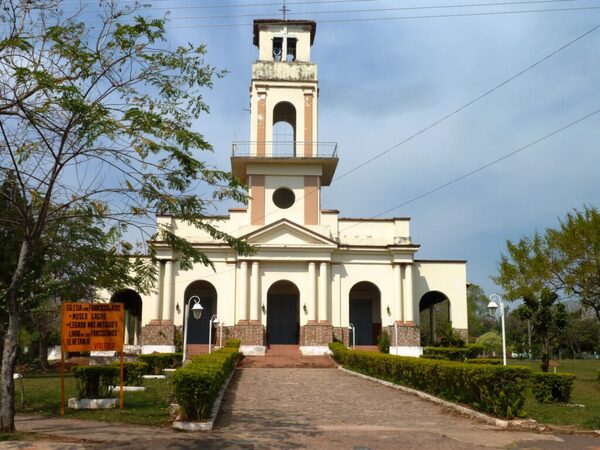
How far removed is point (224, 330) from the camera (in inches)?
1353

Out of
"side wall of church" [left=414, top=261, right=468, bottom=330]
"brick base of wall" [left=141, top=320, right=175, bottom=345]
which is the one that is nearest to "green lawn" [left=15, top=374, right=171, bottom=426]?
"brick base of wall" [left=141, top=320, right=175, bottom=345]

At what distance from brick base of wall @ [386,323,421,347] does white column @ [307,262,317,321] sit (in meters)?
4.48

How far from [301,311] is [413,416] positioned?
2031cm

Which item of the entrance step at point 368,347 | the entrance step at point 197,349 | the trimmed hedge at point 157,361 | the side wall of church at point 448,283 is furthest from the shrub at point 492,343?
the trimmed hedge at point 157,361

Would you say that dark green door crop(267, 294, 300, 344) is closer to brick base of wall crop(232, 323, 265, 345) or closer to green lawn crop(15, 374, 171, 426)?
brick base of wall crop(232, 323, 265, 345)

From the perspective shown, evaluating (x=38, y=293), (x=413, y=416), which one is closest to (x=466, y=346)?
(x=413, y=416)

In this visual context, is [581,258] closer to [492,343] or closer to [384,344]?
[384,344]

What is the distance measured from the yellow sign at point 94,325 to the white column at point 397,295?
23.0 m

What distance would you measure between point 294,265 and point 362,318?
6.27 meters

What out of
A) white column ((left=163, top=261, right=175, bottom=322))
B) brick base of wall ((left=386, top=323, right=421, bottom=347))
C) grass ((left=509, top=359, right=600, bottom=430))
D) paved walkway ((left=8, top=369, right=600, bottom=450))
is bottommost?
grass ((left=509, top=359, right=600, bottom=430))

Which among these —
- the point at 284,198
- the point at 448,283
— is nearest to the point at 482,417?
the point at 448,283

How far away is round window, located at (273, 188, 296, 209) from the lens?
36250 mm

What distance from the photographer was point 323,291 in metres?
34.2

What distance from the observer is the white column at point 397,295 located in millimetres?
35125
